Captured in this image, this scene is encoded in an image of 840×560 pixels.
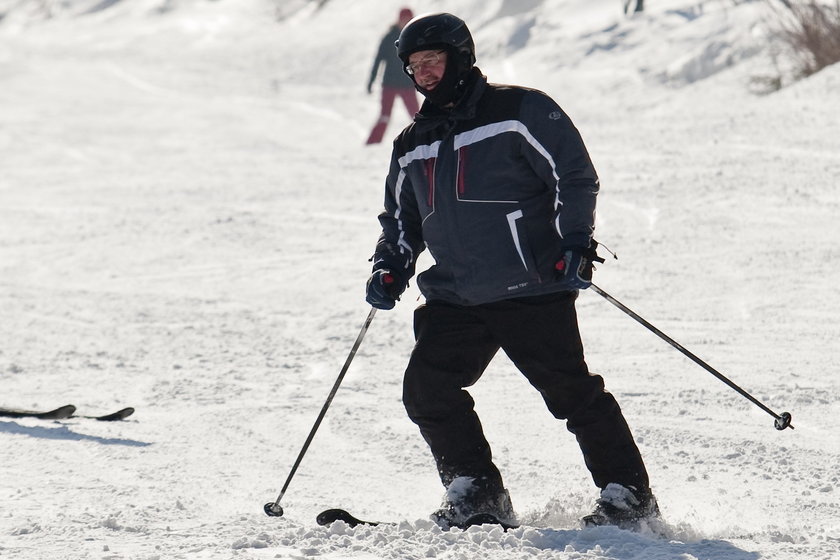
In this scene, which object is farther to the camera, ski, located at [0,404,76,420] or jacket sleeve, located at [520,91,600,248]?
ski, located at [0,404,76,420]

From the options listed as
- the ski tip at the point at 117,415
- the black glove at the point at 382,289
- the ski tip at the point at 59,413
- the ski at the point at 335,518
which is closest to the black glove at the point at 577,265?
the black glove at the point at 382,289

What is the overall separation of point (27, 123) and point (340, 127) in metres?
4.14

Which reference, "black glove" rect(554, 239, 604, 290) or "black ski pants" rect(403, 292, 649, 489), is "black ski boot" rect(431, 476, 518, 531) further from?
"black glove" rect(554, 239, 604, 290)

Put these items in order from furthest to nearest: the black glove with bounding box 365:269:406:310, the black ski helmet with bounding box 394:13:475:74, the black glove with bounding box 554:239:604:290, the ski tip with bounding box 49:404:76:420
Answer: the ski tip with bounding box 49:404:76:420 → the black glove with bounding box 365:269:406:310 → the black ski helmet with bounding box 394:13:475:74 → the black glove with bounding box 554:239:604:290

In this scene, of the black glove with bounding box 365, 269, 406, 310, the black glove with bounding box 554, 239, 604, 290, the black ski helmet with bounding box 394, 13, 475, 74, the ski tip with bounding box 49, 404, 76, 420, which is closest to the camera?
the black glove with bounding box 554, 239, 604, 290

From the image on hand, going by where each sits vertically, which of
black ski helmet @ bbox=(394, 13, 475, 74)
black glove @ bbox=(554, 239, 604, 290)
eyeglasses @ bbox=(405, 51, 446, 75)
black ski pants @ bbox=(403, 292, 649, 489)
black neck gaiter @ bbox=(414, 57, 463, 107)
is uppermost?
black ski helmet @ bbox=(394, 13, 475, 74)

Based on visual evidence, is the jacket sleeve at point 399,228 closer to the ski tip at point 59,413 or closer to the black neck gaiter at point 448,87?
the black neck gaiter at point 448,87

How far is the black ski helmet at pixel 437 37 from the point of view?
11.0 ft

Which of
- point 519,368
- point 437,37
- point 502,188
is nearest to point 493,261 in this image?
point 502,188

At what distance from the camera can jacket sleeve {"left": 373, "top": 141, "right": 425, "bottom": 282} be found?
3570 mm

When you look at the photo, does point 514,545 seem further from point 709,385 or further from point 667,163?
point 667,163

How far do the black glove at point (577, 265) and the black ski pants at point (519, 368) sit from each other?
0.18 meters

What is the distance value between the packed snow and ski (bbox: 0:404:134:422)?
0.03m

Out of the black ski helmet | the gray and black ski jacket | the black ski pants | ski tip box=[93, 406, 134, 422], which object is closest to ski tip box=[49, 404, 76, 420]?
ski tip box=[93, 406, 134, 422]
